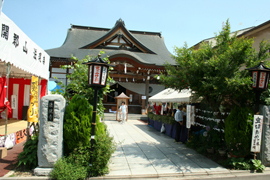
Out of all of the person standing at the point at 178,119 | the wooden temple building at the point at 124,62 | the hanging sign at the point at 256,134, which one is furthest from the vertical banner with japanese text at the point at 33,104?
the wooden temple building at the point at 124,62

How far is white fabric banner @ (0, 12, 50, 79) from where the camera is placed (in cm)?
550

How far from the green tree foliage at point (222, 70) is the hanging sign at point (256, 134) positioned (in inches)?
27.9

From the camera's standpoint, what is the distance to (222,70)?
540cm

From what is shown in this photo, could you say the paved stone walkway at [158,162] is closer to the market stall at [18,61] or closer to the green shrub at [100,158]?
the green shrub at [100,158]

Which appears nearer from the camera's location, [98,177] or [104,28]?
[98,177]

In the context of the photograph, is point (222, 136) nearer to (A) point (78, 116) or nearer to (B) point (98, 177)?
(B) point (98, 177)

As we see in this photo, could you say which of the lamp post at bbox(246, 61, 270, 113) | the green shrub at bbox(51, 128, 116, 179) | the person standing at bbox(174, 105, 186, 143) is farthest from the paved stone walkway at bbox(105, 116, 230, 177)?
the lamp post at bbox(246, 61, 270, 113)

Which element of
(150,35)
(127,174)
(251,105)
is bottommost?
(127,174)

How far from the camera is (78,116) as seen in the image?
482 centimetres

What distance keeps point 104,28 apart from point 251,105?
72.6ft

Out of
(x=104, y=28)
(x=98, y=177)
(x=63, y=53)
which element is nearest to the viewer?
(x=98, y=177)

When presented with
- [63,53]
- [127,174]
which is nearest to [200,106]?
[127,174]

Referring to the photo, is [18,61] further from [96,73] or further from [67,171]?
[67,171]

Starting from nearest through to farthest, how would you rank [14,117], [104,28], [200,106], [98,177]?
[98,177], [200,106], [14,117], [104,28]
